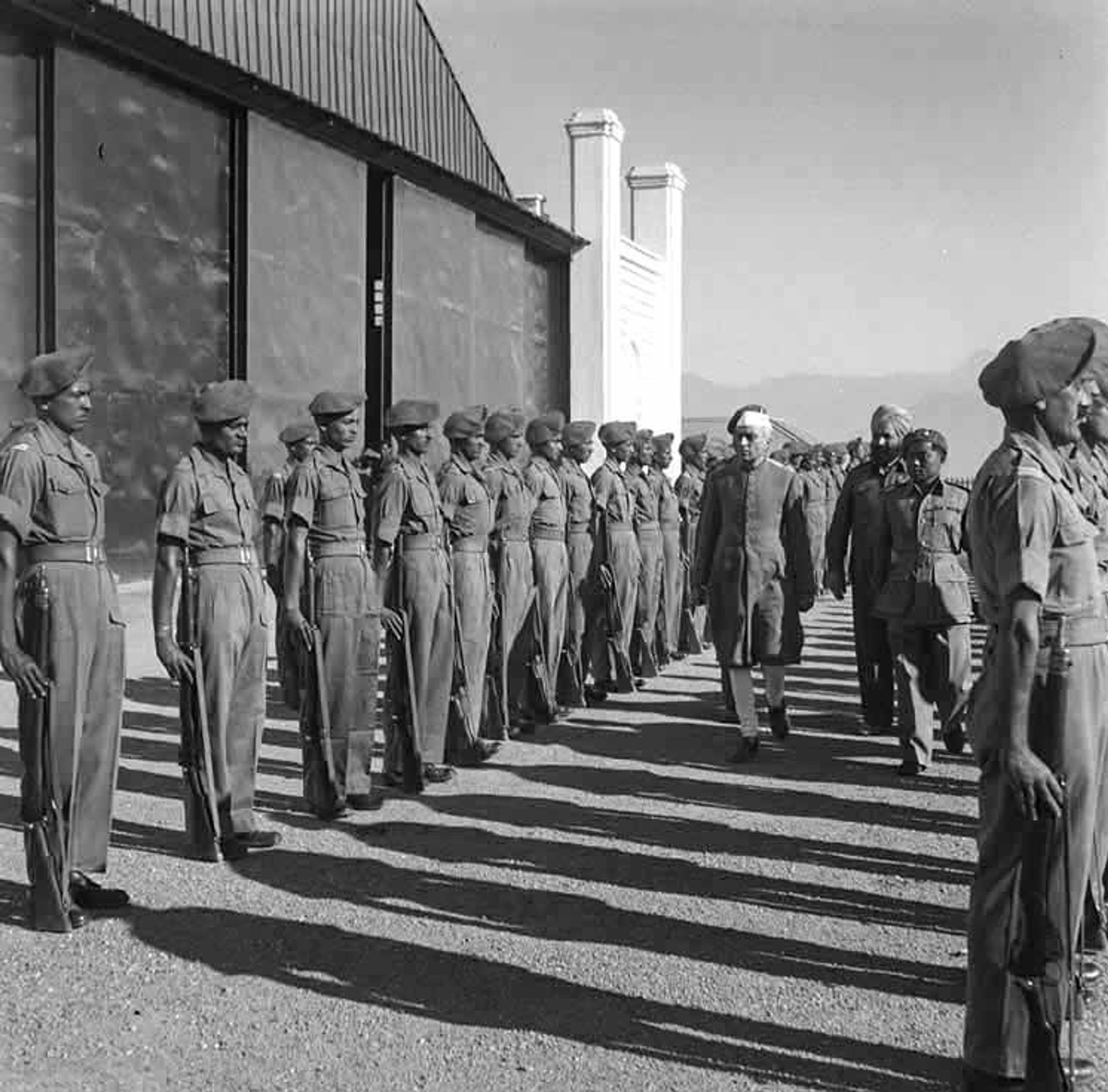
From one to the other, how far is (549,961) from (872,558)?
576 cm

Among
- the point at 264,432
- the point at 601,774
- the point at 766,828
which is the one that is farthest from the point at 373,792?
the point at 264,432

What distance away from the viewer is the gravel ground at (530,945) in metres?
4.75

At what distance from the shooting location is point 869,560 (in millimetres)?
10969

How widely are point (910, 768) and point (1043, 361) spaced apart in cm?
537

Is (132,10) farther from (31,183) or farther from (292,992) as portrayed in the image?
(292,992)

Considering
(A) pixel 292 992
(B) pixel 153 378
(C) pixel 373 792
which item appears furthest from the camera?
(B) pixel 153 378

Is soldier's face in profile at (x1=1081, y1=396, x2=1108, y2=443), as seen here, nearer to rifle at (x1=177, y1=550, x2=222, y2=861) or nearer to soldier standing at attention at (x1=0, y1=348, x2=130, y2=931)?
rifle at (x1=177, y1=550, x2=222, y2=861)

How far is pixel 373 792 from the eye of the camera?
28.6 feet

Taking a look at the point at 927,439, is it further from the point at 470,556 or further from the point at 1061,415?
the point at 1061,415

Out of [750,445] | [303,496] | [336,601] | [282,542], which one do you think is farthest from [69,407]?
[750,445]

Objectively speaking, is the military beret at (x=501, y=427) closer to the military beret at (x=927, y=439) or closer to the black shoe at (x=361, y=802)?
the military beret at (x=927, y=439)

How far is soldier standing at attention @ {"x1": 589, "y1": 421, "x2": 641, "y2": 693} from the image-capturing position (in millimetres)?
12812

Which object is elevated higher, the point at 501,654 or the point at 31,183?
the point at 31,183

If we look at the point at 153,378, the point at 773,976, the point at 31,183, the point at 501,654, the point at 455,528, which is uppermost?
the point at 31,183
